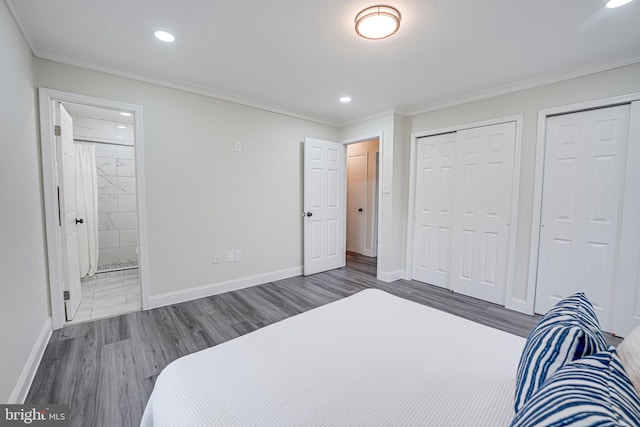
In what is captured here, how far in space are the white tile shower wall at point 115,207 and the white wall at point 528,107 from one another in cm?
508

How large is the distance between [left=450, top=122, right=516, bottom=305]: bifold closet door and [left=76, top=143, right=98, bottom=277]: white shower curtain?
5.11m

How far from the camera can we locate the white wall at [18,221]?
150 cm

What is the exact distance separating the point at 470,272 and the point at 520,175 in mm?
1267

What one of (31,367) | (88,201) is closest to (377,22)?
(31,367)

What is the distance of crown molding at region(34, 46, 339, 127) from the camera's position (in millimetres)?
2324

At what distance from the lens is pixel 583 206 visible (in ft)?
8.38

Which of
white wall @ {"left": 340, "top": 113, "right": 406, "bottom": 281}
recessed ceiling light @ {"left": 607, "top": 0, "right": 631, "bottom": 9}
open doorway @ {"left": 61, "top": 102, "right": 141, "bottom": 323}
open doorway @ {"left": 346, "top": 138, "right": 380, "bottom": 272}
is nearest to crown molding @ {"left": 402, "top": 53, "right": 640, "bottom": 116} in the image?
white wall @ {"left": 340, "top": 113, "right": 406, "bottom": 281}

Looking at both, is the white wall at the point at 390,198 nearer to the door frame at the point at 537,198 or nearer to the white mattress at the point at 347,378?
the door frame at the point at 537,198

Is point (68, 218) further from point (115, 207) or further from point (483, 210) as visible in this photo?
point (483, 210)

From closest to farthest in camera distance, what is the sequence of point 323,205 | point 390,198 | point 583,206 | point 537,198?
point 583,206
point 537,198
point 390,198
point 323,205

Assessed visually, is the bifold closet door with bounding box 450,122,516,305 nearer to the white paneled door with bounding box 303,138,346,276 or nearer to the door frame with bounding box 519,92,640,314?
the door frame with bounding box 519,92,640,314

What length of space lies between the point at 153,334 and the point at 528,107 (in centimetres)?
431

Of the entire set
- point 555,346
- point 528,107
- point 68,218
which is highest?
point 528,107

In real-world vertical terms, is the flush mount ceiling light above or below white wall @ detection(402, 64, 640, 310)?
above
